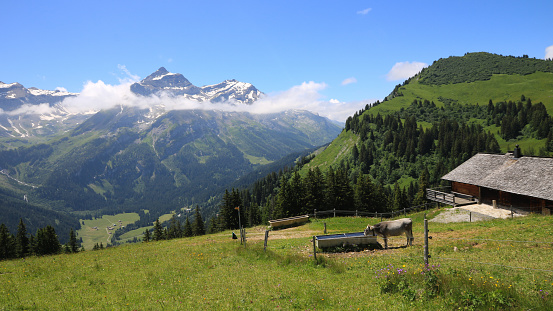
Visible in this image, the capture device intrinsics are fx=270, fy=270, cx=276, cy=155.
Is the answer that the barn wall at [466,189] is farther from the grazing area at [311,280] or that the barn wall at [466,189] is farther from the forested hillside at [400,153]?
the grazing area at [311,280]

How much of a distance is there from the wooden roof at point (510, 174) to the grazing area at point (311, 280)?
1600 cm

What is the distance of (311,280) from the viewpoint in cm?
1427

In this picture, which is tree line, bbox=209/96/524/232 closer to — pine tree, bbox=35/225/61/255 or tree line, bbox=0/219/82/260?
pine tree, bbox=35/225/61/255

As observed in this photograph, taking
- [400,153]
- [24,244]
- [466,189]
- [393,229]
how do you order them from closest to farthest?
[393,229], [466,189], [24,244], [400,153]

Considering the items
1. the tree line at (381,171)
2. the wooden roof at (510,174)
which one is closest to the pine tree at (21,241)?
the tree line at (381,171)

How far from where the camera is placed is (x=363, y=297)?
1135 cm

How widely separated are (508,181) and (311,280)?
39706 millimetres

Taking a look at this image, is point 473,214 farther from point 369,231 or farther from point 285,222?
point 285,222

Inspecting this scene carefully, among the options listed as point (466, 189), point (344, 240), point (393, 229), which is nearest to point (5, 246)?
point (344, 240)

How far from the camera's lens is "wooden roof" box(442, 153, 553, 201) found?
34928 mm

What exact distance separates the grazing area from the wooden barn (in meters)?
15.8

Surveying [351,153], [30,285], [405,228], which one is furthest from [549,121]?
[30,285]

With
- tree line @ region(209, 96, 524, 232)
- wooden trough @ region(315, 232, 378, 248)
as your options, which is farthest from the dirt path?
tree line @ region(209, 96, 524, 232)

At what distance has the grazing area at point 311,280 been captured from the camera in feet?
34.3
